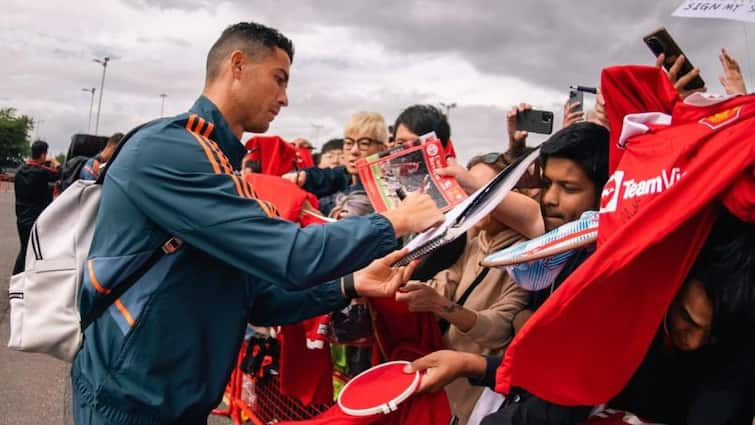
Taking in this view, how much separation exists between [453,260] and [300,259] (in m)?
0.96

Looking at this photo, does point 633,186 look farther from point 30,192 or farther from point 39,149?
point 39,149

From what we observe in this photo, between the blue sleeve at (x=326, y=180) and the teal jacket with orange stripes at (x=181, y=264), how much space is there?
8.70 ft

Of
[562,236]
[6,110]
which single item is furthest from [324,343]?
[6,110]

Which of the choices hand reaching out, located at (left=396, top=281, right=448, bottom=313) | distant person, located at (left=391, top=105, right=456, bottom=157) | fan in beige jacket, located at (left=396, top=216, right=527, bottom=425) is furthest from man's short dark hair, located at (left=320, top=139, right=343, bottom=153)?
hand reaching out, located at (left=396, top=281, right=448, bottom=313)

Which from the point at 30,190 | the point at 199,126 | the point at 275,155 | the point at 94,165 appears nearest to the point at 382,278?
the point at 199,126

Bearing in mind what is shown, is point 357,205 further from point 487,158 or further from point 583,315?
point 583,315

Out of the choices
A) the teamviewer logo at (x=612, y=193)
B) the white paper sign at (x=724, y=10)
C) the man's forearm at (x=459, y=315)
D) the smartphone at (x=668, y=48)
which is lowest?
the man's forearm at (x=459, y=315)

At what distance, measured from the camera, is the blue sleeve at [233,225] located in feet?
5.65

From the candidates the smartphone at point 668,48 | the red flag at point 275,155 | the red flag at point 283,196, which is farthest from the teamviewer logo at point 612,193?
the red flag at point 275,155

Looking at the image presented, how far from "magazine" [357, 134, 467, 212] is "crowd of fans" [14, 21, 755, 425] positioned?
63mm

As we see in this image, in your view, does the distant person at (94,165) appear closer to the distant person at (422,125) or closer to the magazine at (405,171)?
the distant person at (422,125)

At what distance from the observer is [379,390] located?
2.04 meters

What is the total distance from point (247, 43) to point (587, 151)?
1196mm

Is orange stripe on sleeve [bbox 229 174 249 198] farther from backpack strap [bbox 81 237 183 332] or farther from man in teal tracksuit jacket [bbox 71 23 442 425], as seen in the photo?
backpack strap [bbox 81 237 183 332]
